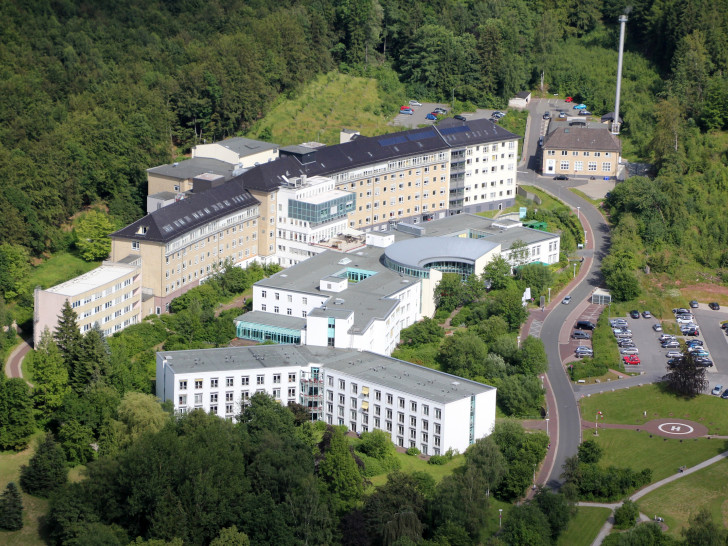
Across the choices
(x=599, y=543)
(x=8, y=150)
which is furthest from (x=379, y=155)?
(x=599, y=543)

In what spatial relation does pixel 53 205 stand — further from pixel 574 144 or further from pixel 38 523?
pixel 574 144

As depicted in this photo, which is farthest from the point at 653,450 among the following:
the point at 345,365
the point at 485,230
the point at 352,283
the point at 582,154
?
the point at 582,154

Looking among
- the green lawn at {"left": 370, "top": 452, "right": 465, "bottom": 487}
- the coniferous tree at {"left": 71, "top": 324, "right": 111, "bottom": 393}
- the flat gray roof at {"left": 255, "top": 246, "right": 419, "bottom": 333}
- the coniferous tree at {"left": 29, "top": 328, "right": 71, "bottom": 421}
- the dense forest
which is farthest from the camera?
the dense forest

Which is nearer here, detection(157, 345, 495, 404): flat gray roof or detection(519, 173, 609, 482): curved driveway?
detection(157, 345, 495, 404): flat gray roof

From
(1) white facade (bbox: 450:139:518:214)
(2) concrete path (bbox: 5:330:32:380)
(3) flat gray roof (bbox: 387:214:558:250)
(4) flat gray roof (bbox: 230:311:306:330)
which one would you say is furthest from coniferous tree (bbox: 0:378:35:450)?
(1) white facade (bbox: 450:139:518:214)

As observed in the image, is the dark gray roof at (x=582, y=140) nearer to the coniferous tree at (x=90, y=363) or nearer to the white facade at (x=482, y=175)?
the white facade at (x=482, y=175)

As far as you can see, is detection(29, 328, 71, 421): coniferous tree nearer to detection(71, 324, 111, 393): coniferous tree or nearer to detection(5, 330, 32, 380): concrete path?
detection(71, 324, 111, 393): coniferous tree
